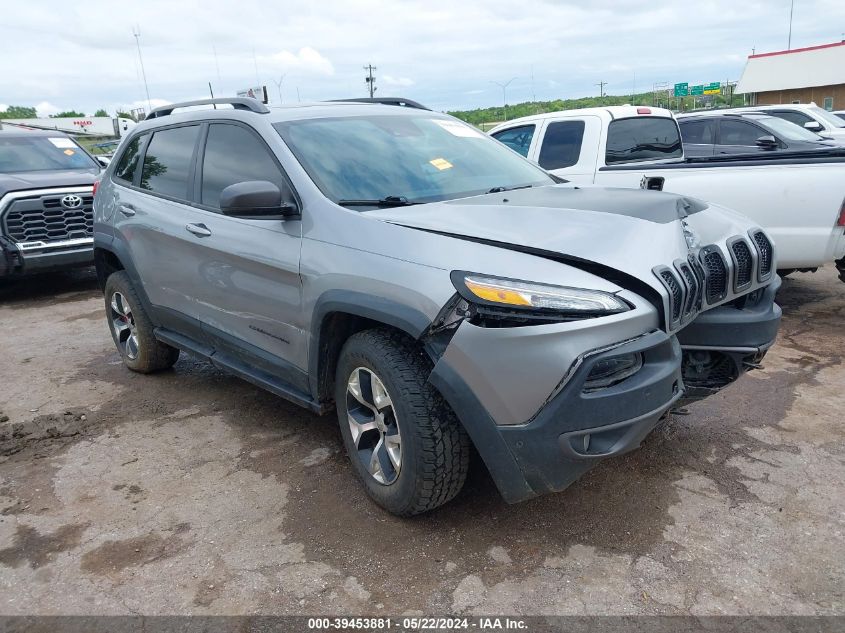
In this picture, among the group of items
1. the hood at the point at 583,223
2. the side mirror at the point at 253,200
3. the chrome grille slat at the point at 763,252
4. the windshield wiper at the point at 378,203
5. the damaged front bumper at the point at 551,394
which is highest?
the side mirror at the point at 253,200

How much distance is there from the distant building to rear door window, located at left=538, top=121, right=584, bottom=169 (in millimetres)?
44616

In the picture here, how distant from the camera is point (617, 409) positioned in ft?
8.21

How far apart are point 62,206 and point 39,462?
5315 mm

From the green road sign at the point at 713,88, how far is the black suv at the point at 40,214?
62.9 meters

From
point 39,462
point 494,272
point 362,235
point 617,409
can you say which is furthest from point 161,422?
point 617,409

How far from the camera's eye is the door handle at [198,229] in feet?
13.1

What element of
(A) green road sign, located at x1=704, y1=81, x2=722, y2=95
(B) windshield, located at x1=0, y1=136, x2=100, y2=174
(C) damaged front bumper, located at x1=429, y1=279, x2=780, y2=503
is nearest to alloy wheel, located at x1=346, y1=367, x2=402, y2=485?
(C) damaged front bumper, located at x1=429, y1=279, x2=780, y2=503

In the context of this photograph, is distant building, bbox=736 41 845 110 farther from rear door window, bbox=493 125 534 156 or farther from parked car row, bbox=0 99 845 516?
parked car row, bbox=0 99 845 516

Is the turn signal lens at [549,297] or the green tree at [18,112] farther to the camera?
the green tree at [18,112]

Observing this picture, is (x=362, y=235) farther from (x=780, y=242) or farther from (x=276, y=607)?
(x=780, y=242)

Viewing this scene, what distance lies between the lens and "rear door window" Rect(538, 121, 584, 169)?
7285mm

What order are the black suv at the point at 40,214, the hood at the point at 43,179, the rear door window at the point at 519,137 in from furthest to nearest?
the hood at the point at 43,179 < the black suv at the point at 40,214 < the rear door window at the point at 519,137

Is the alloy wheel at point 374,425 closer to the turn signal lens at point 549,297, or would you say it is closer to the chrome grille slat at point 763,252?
the turn signal lens at point 549,297

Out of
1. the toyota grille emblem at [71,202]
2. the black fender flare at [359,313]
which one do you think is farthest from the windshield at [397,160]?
the toyota grille emblem at [71,202]
